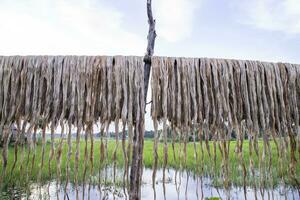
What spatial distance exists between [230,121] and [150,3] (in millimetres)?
1442

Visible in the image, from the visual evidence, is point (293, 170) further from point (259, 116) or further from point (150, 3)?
point (150, 3)

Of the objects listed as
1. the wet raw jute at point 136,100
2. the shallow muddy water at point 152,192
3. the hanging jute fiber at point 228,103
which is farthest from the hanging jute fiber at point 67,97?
the shallow muddy water at point 152,192

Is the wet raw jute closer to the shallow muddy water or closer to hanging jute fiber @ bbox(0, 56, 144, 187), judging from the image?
hanging jute fiber @ bbox(0, 56, 144, 187)

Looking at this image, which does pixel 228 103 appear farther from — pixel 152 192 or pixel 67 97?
pixel 152 192

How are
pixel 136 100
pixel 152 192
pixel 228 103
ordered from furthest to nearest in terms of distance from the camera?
pixel 152 192 → pixel 228 103 → pixel 136 100

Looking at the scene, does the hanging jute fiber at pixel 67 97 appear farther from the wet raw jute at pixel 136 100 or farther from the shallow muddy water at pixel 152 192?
the shallow muddy water at pixel 152 192

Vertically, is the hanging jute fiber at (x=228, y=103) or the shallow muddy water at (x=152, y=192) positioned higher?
the hanging jute fiber at (x=228, y=103)

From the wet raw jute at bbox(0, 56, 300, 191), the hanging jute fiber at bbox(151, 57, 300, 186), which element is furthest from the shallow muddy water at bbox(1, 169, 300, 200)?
the wet raw jute at bbox(0, 56, 300, 191)

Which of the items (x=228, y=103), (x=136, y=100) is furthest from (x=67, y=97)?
(x=228, y=103)

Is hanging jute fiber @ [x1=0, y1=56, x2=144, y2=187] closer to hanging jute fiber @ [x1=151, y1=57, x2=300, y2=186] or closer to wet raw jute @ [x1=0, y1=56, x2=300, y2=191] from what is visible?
wet raw jute @ [x1=0, y1=56, x2=300, y2=191]

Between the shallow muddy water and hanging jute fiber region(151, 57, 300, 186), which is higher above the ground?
hanging jute fiber region(151, 57, 300, 186)

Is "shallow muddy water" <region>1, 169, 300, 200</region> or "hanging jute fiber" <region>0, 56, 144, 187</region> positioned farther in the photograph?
"shallow muddy water" <region>1, 169, 300, 200</region>

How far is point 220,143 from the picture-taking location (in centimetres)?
360

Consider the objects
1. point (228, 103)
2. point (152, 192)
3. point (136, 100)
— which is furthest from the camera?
point (152, 192)
